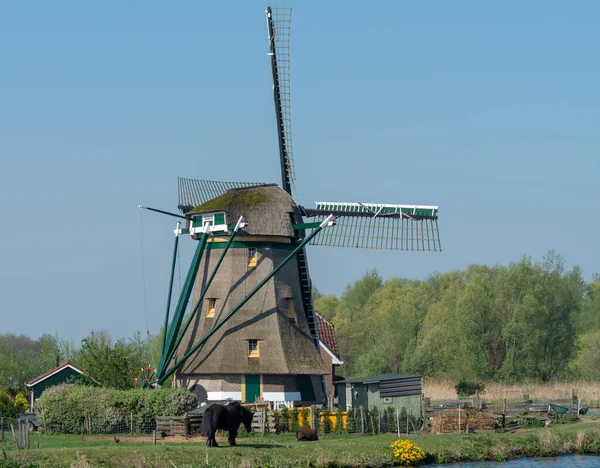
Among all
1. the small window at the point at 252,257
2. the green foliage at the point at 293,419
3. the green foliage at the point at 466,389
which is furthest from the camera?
the green foliage at the point at 466,389

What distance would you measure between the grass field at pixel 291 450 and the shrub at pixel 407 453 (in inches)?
11.8

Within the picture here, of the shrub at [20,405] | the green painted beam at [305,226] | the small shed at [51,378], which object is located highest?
the green painted beam at [305,226]

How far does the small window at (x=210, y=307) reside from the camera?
1834 inches

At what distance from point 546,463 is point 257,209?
17.4m

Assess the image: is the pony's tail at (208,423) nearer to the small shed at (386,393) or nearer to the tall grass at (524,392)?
the small shed at (386,393)

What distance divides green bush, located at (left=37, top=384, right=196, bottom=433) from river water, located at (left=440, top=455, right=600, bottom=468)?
11930 millimetres

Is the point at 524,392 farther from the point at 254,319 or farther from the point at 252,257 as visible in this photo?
the point at 252,257

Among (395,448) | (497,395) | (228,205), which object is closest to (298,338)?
(228,205)

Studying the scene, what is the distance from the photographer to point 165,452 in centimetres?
3069

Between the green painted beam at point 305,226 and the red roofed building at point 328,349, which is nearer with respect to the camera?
the green painted beam at point 305,226

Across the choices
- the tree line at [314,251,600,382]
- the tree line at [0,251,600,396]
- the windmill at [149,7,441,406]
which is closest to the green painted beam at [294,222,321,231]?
the windmill at [149,7,441,406]

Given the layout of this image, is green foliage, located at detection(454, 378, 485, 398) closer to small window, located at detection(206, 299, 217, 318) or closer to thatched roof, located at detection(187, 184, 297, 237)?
thatched roof, located at detection(187, 184, 297, 237)

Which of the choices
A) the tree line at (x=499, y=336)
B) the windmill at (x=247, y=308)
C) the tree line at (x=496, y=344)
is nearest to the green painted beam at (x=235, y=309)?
the windmill at (x=247, y=308)

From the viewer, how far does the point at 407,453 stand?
33.7 m
